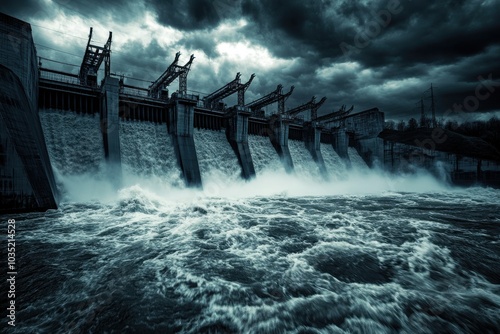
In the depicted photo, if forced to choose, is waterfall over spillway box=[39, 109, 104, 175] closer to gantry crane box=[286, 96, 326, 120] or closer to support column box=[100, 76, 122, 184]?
support column box=[100, 76, 122, 184]

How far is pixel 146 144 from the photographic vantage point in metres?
17.0

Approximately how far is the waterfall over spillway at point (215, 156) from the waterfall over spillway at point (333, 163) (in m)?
13.8

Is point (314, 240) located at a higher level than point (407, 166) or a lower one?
lower

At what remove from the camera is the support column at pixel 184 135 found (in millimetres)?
17253

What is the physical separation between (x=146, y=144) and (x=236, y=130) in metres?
8.39

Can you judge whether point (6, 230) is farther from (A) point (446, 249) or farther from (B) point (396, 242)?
(A) point (446, 249)

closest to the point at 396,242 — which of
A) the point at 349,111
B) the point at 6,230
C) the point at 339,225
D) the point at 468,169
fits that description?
the point at 339,225

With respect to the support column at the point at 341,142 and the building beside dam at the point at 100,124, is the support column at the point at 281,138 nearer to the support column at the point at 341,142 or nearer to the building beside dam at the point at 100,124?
the building beside dam at the point at 100,124

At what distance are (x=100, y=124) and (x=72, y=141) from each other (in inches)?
88.3

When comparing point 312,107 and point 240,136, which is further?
point 312,107

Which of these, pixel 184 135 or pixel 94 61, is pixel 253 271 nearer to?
pixel 184 135

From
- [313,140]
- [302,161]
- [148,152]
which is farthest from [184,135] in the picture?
[313,140]

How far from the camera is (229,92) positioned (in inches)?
957

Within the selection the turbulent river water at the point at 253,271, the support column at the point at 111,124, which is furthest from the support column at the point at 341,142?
the support column at the point at 111,124
